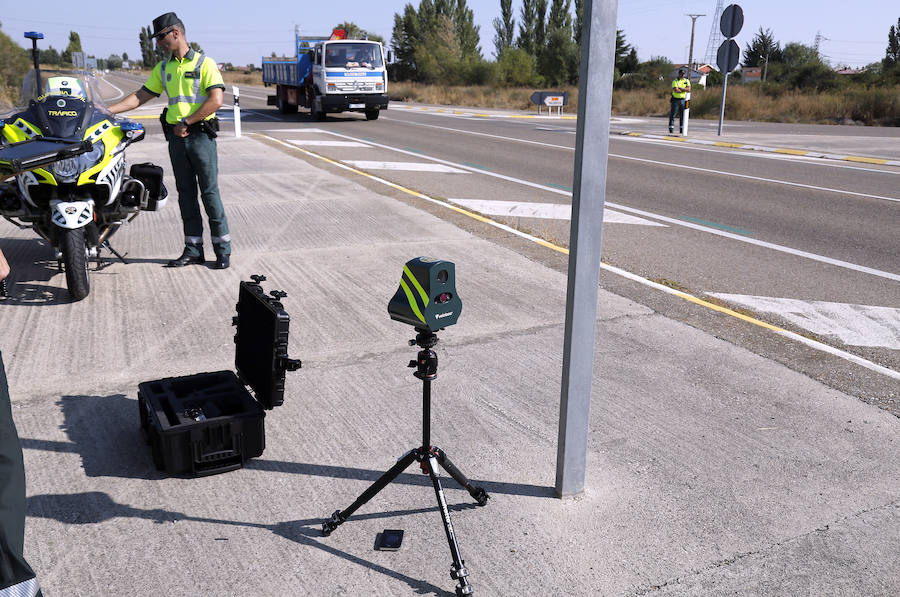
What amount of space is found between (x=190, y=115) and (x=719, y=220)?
20.9 ft

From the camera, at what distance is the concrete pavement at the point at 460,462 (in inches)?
110

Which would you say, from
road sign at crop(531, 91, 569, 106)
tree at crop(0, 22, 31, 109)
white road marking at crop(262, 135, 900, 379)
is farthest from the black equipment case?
tree at crop(0, 22, 31, 109)

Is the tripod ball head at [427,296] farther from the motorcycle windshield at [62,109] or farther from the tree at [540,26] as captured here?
the tree at [540,26]

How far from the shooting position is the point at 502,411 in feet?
13.3

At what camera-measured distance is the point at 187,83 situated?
6.23 m

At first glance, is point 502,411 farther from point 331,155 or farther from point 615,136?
point 615,136

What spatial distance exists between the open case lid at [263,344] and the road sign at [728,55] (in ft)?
61.9

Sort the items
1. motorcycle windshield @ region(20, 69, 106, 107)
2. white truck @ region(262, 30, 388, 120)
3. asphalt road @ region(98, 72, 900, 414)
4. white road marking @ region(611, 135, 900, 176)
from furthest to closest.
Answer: white truck @ region(262, 30, 388, 120), white road marking @ region(611, 135, 900, 176), motorcycle windshield @ region(20, 69, 106, 107), asphalt road @ region(98, 72, 900, 414)

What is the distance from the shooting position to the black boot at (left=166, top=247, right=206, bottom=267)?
22.0 feet

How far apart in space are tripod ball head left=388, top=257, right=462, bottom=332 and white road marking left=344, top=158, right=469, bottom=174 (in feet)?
35.4

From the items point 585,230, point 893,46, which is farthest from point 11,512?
point 893,46

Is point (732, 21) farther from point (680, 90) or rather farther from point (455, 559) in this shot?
point (455, 559)

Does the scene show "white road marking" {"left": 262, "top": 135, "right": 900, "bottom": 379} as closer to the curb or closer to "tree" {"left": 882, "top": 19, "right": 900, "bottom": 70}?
the curb

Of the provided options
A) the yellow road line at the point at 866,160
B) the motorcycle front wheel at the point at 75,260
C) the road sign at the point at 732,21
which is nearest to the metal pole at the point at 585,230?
the motorcycle front wheel at the point at 75,260
